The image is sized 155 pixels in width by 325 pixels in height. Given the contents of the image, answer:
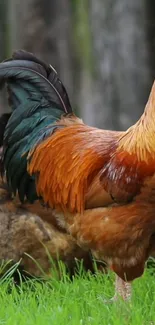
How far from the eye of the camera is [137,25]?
6.80 meters

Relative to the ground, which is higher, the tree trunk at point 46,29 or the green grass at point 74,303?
the tree trunk at point 46,29

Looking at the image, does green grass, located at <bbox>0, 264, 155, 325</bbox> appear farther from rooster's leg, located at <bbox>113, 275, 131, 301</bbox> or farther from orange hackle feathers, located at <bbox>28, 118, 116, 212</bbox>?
orange hackle feathers, located at <bbox>28, 118, 116, 212</bbox>

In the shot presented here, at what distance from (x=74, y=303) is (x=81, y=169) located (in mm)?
847

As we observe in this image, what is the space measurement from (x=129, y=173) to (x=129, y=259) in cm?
52

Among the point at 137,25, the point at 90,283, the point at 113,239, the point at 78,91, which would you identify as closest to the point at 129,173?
the point at 113,239

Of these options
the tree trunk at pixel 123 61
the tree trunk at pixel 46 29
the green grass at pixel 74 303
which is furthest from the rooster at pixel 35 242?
the tree trunk at pixel 46 29

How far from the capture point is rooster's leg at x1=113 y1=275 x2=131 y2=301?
180 inches

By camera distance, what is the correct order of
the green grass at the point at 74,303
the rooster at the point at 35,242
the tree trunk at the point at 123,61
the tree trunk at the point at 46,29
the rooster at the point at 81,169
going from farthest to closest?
the tree trunk at the point at 46,29
the tree trunk at the point at 123,61
the rooster at the point at 35,242
the rooster at the point at 81,169
the green grass at the point at 74,303

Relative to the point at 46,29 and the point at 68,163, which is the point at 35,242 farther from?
the point at 46,29

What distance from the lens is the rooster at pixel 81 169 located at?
4.39 meters

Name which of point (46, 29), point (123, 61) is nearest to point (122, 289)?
point (123, 61)

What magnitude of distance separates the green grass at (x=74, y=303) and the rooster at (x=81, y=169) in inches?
8.5

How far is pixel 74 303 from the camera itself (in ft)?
14.3

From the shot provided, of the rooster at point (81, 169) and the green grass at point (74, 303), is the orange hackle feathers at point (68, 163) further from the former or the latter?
the green grass at point (74, 303)
